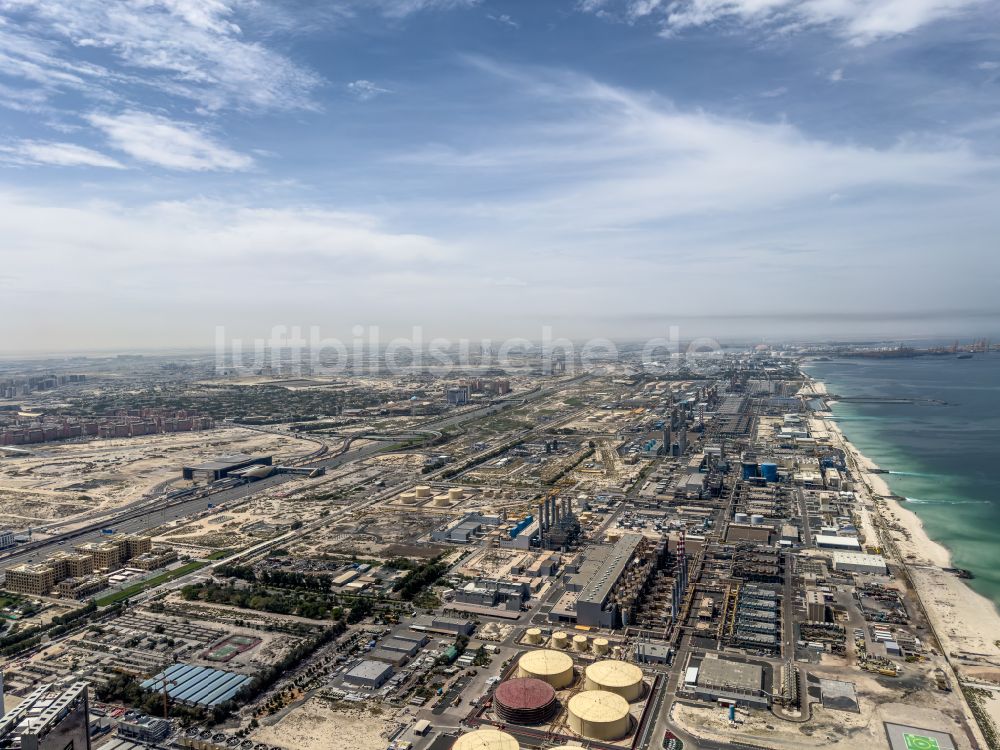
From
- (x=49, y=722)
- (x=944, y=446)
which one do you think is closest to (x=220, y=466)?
(x=49, y=722)

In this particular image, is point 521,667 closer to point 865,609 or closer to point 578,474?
point 865,609

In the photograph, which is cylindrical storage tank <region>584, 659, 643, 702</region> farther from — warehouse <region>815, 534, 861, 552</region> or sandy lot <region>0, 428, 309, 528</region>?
sandy lot <region>0, 428, 309, 528</region>

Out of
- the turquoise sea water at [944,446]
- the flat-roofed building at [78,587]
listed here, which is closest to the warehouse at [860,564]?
the turquoise sea water at [944,446]

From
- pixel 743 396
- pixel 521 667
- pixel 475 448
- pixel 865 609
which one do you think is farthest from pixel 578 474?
pixel 743 396

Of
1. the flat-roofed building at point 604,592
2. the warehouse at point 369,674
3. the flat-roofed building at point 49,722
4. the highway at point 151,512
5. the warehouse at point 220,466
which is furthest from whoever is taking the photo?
the warehouse at point 220,466

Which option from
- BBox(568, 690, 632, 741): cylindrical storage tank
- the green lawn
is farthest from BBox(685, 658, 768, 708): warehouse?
the green lawn

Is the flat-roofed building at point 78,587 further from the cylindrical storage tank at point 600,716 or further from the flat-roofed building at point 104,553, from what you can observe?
the cylindrical storage tank at point 600,716
